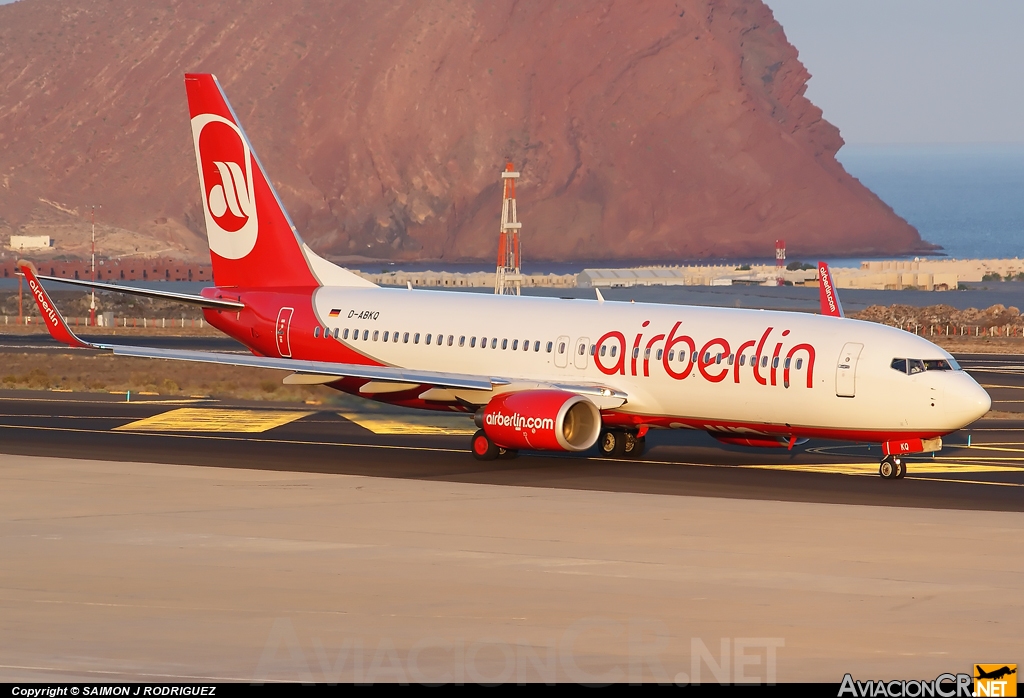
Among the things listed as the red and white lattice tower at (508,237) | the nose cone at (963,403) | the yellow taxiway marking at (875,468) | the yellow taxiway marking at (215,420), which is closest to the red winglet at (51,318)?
the yellow taxiway marking at (215,420)

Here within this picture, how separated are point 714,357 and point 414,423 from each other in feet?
44.0

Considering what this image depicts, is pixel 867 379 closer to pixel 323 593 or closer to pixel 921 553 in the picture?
pixel 921 553

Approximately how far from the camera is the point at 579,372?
127 feet

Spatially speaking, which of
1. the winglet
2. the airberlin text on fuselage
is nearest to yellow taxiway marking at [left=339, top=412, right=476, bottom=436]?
the airberlin text on fuselage

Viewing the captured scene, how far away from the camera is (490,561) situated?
24.5 m

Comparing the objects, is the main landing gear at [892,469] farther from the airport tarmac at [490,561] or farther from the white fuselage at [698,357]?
the white fuselage at [698,357]

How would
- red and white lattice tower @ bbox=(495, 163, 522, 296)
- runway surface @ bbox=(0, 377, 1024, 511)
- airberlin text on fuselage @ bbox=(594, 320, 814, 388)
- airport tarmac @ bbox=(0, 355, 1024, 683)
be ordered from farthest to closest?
red and white lattice tower @ bbox=(495, 163, 522, 296), airberlin text on fuselage @ bbox=(594, 320, 814, 388), runway surface @ bbox=(0, 377, 1024, 511), airport tarmac @ bbox=(0, 355, 1024, 683)

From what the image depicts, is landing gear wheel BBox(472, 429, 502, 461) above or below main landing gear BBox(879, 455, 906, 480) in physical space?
above

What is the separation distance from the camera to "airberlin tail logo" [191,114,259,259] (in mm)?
45125

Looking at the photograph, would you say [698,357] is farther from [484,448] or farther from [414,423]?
[414,423]

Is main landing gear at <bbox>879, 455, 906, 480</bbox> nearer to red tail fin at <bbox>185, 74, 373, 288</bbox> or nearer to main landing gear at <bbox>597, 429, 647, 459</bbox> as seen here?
main landing gear at <bbox>597, 429, 647, 459</bbox>

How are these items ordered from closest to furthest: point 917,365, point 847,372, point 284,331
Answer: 1. point 917,365
2. point 847,372
3. point 284,331

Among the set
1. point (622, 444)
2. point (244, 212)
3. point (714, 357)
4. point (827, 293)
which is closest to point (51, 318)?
point (244, 212)

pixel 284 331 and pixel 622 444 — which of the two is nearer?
pixel 622 444
